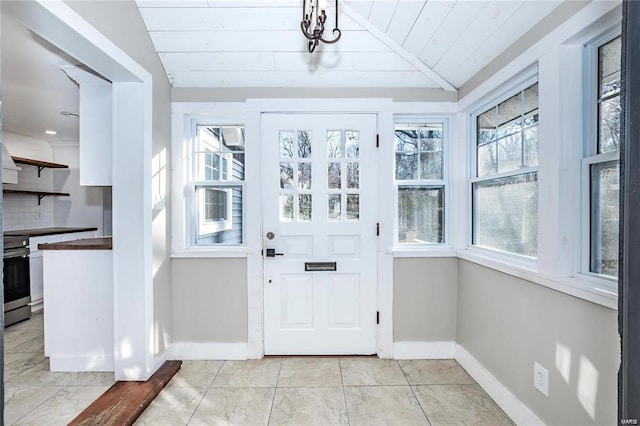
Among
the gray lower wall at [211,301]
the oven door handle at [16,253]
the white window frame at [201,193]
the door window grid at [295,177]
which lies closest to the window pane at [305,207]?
the door window grid at [295,177]

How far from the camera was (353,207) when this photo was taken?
8.45ft

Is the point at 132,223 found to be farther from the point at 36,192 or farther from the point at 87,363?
the point at 36,192

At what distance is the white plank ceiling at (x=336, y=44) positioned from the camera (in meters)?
1.93

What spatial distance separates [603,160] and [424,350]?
72.7 inches

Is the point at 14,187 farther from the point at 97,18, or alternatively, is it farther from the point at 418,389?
the point at 418,389

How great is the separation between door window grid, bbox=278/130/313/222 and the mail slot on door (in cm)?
37

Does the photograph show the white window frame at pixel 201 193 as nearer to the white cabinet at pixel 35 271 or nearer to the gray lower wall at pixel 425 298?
the gray lower wall at pixel 425 298

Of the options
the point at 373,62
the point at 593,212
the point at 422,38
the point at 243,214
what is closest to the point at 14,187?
the point at 243,214

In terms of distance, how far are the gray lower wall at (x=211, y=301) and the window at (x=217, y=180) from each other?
0.75 feet

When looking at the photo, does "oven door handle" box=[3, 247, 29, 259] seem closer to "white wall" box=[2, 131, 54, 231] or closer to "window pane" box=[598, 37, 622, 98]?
"white wall" box=[2, 131, 54, 231]

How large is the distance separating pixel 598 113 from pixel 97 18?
103 inches

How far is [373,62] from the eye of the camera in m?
2.35

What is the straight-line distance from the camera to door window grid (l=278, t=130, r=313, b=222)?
2561mm

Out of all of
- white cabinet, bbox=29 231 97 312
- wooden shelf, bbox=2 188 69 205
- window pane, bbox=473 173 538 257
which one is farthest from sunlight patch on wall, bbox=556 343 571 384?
wooden shelf, bbox=2 188 69 205
